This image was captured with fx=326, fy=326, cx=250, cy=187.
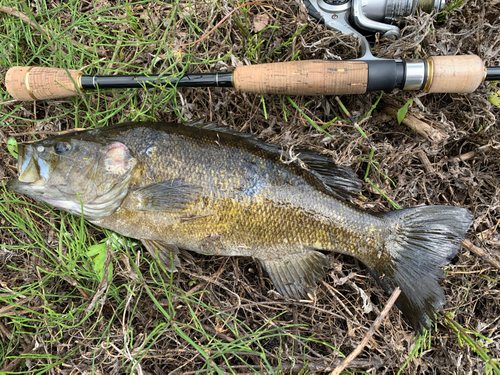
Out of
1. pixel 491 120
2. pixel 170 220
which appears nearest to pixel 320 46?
pixel 491 120

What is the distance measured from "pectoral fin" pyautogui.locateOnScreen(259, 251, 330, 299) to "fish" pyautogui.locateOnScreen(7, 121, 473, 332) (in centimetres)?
1

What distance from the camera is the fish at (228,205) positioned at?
7.49ft

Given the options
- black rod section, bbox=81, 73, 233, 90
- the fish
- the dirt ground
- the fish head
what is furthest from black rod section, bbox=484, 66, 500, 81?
the fish head

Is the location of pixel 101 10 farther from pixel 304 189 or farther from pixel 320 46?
pixel 304 189

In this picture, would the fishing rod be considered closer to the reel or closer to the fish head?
the reel

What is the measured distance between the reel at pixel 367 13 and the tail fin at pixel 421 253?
4.10 ft

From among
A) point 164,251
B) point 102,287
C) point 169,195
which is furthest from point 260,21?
point 102,287

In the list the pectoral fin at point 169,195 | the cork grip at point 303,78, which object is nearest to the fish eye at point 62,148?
the pectoral fin at point 169,195

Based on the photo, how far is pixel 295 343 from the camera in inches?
99.7

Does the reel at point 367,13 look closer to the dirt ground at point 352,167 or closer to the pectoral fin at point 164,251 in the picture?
the dirt ground at point 352,167

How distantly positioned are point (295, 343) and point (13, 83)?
9.50 feet

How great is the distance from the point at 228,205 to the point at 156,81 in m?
1.04

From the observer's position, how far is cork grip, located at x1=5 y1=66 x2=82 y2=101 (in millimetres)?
2412

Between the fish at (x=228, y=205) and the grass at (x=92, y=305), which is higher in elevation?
the fish at (x=228, y=205)
